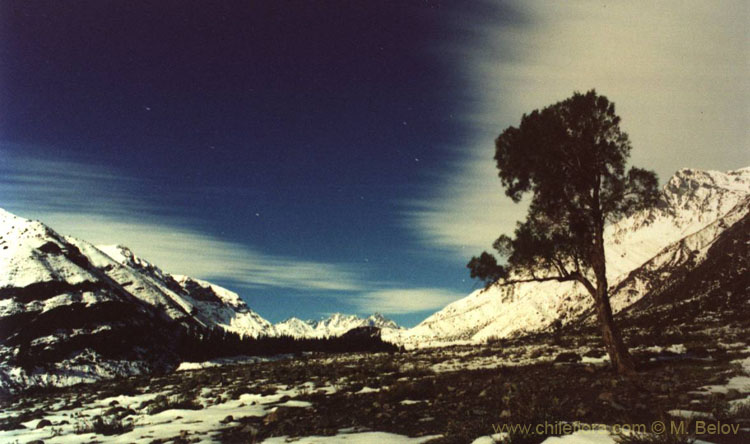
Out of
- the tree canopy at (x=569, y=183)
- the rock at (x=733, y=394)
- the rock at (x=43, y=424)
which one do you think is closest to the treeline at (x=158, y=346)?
the tree canopy at (x=569, y=183)

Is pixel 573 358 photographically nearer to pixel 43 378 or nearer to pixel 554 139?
pixel 554 139

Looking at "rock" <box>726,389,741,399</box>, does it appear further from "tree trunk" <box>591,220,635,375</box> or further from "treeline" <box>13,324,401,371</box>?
"treeline" <box>13,324,401,371</box>

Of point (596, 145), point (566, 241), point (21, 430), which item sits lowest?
point (21, 430)

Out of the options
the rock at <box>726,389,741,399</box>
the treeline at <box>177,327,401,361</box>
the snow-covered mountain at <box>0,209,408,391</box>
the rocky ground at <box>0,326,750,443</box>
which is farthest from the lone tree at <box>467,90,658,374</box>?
the snow-covered mountain at <box>0,209,408,391</box>

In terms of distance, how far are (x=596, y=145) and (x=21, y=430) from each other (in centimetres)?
2397

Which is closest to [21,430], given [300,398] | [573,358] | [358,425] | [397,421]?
[300,398]

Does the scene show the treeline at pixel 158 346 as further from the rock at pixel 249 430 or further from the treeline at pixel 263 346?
the rock at pixel 249 430

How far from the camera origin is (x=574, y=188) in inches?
761

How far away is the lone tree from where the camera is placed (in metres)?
18.4

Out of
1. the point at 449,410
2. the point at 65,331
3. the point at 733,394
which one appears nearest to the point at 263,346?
the point at 65,331

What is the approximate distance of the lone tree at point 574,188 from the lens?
725 inches

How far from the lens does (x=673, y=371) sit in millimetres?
15500

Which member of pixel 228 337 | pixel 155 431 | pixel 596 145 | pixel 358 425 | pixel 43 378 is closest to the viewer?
pixel 358 425

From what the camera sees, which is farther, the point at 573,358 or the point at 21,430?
the point at 573,358
